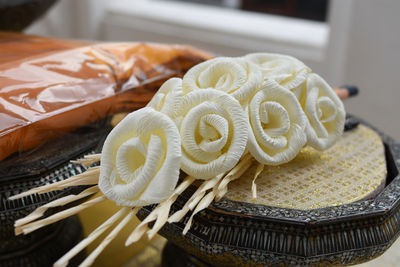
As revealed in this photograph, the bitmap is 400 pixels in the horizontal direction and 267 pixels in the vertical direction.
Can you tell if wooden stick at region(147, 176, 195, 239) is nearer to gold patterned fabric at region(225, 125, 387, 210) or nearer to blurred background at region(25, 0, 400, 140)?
gold patterned fabric at region(225, 125, 387, 210)

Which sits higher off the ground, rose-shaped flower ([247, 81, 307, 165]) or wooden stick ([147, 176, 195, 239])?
rose-shaped flower ([247, 81, 307, 165])

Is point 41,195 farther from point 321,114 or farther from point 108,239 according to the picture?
point 321,114

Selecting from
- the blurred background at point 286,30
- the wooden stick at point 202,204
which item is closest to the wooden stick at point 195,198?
the wooden stick at point 202,204

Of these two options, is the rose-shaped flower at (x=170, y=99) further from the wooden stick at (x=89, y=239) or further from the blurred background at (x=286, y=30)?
the blurred background at (x=286, y=30)

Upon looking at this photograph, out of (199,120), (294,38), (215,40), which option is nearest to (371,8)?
(294,38)

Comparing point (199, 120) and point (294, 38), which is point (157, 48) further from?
point (294, 38)

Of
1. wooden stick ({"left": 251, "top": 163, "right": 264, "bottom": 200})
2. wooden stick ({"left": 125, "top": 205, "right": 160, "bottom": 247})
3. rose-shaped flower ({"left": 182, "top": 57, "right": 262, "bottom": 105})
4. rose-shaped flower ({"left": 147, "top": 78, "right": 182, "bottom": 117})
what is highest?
rose-shaped flower ({"left": 182, "top": 57, "right": 262, "bottom": 105})

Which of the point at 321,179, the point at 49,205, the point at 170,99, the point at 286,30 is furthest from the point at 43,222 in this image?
the point at 286,30

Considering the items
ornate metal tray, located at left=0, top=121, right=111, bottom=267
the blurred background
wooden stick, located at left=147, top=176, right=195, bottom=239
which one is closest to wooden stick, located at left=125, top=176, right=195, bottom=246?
wooden stick, located at left=147, top=176, right=195, bottom=239
